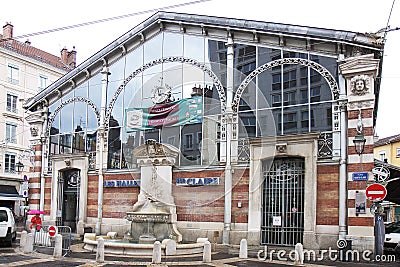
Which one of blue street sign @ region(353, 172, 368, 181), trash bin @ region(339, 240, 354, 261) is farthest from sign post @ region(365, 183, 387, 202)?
trash bin @ region(339, 240, 354, 261)

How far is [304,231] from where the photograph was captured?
59.5 feet

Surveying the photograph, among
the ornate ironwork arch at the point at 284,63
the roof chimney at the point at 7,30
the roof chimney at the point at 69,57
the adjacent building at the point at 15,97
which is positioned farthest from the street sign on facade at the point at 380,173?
the roof chimney at the point at 69,57

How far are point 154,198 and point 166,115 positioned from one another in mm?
4036

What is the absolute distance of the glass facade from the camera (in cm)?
1933

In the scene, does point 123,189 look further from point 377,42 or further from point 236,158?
point 377,42

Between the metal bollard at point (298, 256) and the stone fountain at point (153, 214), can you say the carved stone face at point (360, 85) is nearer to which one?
the metal bollard at point (298, 256)

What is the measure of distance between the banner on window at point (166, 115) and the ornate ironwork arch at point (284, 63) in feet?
6.26

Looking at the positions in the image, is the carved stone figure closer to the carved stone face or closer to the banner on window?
the carved stone face

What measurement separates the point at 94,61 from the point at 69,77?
1953 millimetres

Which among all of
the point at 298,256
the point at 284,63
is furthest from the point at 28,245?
the point at 284,63

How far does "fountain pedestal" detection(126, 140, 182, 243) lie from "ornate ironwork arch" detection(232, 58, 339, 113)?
Result: 3983mm

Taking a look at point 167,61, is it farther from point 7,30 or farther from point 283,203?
point 7,30

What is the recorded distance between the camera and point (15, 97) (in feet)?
145

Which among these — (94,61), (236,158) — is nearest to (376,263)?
(236,158)
